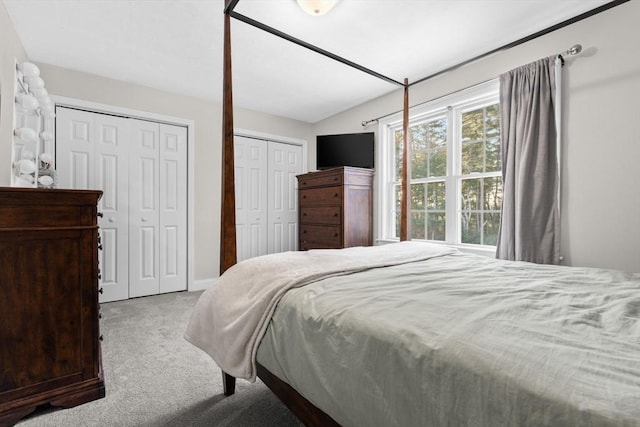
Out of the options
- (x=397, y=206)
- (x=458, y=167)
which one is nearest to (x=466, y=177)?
(x=458, y=167)

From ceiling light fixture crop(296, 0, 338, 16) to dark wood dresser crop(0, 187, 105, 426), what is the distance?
1.78 meters

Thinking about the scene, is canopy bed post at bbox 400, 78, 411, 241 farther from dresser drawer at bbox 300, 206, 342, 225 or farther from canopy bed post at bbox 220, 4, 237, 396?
canopy bed post at bbox 220, 4, 237, 396

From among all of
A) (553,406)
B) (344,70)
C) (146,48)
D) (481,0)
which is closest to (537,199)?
(481,0)

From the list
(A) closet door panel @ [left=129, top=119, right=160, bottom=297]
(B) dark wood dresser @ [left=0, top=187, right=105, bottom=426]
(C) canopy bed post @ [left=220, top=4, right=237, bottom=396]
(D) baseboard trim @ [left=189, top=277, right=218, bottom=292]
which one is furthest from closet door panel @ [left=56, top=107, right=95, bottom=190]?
(C) canopy bed post @ [left=220, top=4, right=237, bottom=396]

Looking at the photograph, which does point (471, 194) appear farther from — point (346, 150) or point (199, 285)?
point (199, 285)

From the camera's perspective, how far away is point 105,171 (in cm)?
344

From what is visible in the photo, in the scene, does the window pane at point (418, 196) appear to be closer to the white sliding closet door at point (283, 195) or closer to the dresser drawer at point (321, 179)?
the dresser drawer at point (321, 179)

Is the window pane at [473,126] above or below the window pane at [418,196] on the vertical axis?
above

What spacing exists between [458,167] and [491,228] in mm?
690

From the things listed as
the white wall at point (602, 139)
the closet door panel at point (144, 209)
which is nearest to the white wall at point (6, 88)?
the closet door panel at point (144, 209)

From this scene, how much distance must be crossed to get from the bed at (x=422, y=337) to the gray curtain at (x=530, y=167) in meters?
0.94

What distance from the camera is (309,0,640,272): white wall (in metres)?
2.06

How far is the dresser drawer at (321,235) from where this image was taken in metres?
3.74

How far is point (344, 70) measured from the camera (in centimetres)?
319
